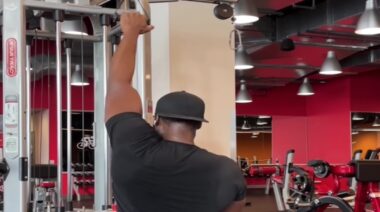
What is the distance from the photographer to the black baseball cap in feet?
5.81

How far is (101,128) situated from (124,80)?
1.32 m

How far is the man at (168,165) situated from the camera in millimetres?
1729

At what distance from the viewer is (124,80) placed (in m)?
1.90

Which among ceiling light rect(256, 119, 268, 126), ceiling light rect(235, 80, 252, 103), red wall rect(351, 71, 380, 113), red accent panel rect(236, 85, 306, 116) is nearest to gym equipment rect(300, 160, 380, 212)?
ceiling light rect(235, 80, 252, 103)

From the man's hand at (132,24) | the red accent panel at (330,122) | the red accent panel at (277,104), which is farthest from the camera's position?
Result: the red accent panel at (277,104)

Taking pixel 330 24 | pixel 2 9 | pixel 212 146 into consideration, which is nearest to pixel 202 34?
pixel 212 146

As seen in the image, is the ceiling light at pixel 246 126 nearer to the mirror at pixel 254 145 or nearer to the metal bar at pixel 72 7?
the mirror at pixel 254 145

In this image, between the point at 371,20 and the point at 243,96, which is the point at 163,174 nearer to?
the point at 371,20

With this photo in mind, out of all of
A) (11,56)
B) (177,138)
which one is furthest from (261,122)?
(177,138)

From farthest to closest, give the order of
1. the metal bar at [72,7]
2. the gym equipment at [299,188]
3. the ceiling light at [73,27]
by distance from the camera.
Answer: the gym equipment at [299,188]
the ceiling light at [73,27]
the metal bar at [72,7]

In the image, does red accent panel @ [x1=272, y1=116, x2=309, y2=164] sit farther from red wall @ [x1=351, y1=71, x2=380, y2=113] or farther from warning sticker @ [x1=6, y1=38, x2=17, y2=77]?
warning sticker @ [x1=6, y1=38, x2=17, y2=77]

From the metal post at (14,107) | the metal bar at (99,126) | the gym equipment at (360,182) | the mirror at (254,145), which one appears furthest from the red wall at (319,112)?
the metal post at (14,107)

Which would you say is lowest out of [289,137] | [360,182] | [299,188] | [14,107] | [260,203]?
[260,203]

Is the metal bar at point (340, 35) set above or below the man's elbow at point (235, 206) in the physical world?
above
